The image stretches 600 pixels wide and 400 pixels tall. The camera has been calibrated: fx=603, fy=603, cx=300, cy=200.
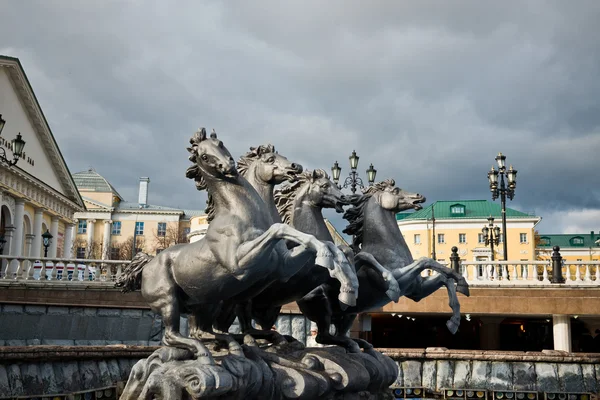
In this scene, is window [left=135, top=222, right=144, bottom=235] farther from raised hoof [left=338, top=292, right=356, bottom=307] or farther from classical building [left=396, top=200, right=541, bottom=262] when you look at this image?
raised hoof [left=338, top=292, right=356, bottom=307]

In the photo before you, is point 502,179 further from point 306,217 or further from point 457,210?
point 457,210

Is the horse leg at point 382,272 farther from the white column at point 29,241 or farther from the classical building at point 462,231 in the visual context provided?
the classical building at point 462,231

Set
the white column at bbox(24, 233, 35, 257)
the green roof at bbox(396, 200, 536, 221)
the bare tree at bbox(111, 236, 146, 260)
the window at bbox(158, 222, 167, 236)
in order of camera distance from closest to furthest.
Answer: the white column at bbox(24, 233, 35, 257)
the green roof at bbox(396, 200, 536, 221)
the bare tree at bbox(111, 236, 146, 260)
the window at bbox(158, 222, 167, 236)

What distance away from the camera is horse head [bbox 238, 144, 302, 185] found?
6.77 m

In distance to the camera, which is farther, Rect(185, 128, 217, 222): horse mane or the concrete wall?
the concrete wall

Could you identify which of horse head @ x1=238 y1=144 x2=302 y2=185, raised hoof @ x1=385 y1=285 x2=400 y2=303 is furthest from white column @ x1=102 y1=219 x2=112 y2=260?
raised hoof @ x1=385 y1=285 x2=400 y2=303

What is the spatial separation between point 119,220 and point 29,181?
131ft

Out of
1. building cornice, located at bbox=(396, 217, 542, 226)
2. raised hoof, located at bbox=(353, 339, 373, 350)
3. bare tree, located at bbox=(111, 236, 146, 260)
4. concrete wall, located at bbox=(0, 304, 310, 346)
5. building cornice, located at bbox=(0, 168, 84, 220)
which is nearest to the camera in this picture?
raised hoof, located at bbox=(353, 339, 373, 350)

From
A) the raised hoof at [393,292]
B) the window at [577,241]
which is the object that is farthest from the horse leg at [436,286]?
the window at [577,241]

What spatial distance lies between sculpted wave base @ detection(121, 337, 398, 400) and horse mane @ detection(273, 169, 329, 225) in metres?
1.78

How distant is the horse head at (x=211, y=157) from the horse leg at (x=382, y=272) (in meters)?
2.26

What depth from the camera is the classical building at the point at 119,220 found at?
74.3m

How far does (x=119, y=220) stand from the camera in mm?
78000

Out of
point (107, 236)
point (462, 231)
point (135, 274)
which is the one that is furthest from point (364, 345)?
point (107, 236)
